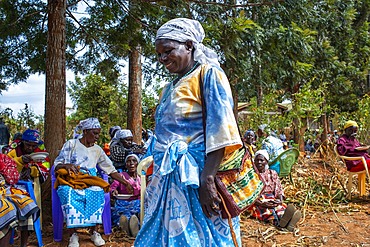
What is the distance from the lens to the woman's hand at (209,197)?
1.88 metres

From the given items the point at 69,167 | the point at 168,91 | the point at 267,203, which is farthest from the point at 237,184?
the point at 267,203

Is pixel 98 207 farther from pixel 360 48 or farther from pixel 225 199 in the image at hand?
pixel 360 48

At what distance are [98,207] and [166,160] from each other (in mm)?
2819

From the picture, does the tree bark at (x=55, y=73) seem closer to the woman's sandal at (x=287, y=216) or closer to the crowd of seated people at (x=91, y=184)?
the crowd of seated people at (x=91, y=184)

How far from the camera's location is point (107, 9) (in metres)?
5.94

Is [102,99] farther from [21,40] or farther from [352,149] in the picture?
[352,149]

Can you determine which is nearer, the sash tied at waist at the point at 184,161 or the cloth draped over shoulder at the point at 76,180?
the sash tied at waist at the point at 184,161

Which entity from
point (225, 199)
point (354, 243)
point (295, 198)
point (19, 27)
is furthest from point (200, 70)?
point (295, 198)

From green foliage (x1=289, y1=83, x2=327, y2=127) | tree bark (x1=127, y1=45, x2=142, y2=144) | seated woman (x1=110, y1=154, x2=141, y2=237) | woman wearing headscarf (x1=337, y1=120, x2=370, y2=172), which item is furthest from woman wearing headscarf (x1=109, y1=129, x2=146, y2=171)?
green foliage (x1=289, y1=83, x2=327, y2=127)

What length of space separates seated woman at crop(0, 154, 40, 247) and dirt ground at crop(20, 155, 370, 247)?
67 centimetres

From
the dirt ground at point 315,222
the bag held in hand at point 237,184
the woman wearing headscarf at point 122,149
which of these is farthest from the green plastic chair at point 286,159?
the bag held in hand at point 237,184

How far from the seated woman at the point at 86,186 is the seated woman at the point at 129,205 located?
16.1 inches

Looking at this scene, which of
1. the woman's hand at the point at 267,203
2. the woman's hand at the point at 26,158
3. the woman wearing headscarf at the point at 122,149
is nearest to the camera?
the woman's hand at the point at 26,158

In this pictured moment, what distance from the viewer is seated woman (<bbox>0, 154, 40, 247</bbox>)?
3711 mm
